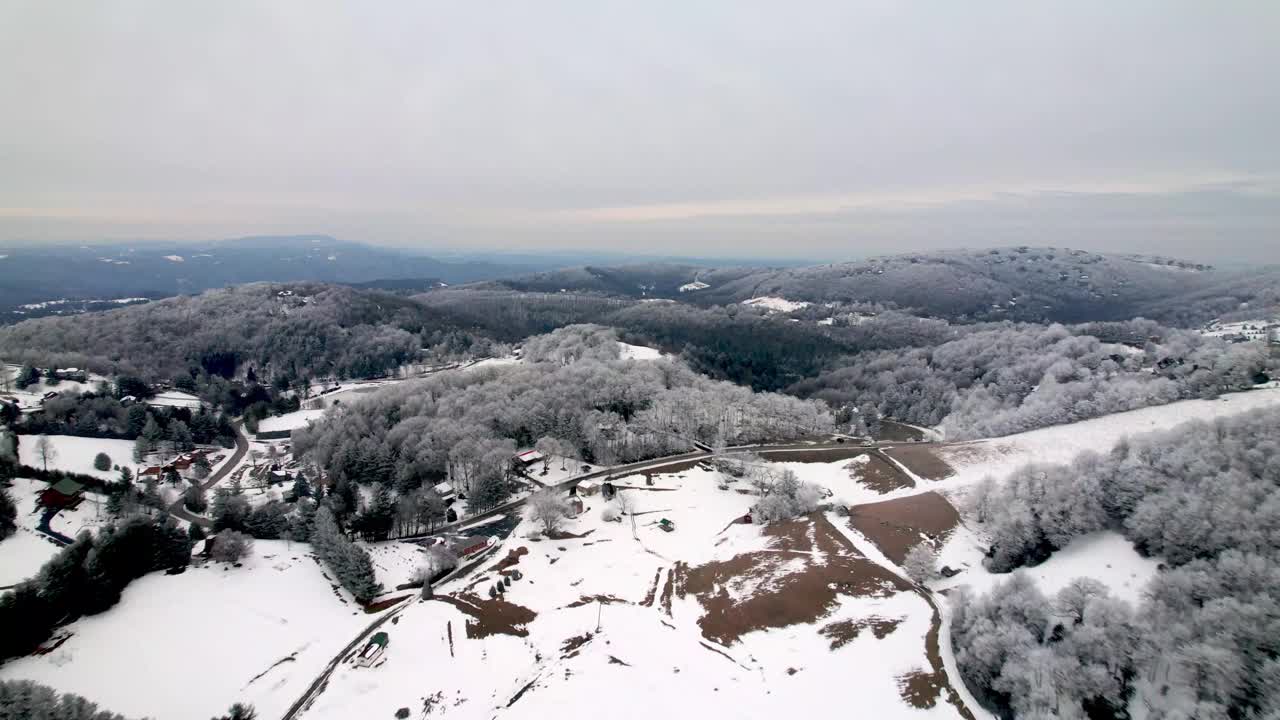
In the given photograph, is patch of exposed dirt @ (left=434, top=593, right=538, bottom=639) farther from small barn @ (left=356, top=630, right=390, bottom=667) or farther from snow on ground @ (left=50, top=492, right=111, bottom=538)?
snow on ground @ (left=50, top=492, right=111, bottom=538)

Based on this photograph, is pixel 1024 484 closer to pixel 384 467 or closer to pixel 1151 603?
pixel 1151 603

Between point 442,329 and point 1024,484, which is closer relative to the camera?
point 1024,484

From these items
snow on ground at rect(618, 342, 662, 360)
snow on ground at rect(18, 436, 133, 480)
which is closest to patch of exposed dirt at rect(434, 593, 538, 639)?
snow on ground at rect(18, 436, 133, 480)

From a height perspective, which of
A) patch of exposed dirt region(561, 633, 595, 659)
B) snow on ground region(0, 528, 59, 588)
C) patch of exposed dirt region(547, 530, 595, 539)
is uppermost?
snow on ground region(0, 528, 59, 588)

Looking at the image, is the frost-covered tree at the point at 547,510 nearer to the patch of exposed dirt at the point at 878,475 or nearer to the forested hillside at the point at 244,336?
the patch of exposed dirt at the point at 878,475

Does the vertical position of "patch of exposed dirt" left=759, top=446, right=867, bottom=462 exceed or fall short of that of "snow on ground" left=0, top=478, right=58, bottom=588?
it falls short

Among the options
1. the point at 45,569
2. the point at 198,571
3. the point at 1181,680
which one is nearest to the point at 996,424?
the point at 1181,680
